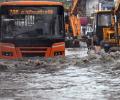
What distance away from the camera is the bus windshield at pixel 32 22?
23.4m

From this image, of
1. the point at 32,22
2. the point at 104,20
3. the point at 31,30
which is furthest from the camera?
the point at 104,20

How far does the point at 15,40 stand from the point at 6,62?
1098mm

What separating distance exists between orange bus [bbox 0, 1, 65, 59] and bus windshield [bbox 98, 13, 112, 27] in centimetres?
1306

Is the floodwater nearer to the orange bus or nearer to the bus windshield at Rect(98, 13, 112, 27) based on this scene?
the orange bus

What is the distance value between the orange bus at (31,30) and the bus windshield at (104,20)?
13.1m

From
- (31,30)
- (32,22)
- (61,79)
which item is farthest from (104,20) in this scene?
(61,79)

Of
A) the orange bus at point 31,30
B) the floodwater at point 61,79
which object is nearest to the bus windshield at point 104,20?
the floodwater at point 61,79

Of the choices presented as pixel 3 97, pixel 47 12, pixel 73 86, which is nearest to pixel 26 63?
pixel 47 12

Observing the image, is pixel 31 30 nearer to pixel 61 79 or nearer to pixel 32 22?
pixel 32 22

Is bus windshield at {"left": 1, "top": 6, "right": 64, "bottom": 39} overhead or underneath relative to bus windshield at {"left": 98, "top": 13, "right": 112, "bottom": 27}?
overhead

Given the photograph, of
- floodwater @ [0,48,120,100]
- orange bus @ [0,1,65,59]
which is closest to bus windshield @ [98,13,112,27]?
floodwater @ [0,48,120,100]

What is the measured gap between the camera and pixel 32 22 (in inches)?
932

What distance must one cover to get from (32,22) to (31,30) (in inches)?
15.4

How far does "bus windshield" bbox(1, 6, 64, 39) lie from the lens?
2339cm
